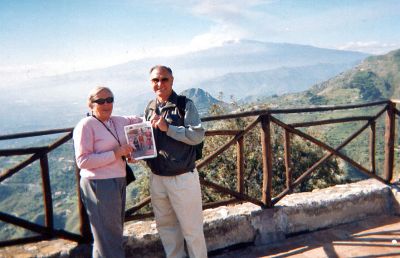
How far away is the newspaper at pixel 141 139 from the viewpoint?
272 cm

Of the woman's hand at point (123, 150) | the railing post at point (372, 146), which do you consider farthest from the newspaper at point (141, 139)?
the railing post at point (372, 146)

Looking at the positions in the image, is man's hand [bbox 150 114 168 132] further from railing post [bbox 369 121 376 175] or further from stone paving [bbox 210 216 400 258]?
railing post [bbox 369 121 376 175]

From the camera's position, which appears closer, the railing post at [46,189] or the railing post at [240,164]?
the railing post at [46,189]

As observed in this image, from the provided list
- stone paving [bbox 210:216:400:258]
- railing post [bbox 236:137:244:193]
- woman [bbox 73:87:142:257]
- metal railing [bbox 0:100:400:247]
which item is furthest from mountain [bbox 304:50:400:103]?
woman [bbox 73:87:142:257]

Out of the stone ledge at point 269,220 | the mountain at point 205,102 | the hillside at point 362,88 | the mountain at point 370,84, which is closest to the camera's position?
the stone ledge at point 269,220

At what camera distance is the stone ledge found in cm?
348

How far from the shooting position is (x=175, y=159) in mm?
2867

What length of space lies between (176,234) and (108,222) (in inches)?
30.9

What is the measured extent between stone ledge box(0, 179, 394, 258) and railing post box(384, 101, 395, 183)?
9.0 inches

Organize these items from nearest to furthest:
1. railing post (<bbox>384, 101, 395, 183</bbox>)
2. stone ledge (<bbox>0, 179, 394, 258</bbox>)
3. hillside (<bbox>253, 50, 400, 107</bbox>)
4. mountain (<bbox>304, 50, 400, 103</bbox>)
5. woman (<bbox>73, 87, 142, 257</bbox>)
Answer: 1. woman (<bbox>73, 87, 142, 257</bbox>)
2. stone ledge (<bbox>0, 179, 394, 258</bbox>)
3. railing post (<bbox>384, 101, 395, 183</bbox>)
4. hillside (<bbox>253, 50, 400, 107</bbox>)
5. mountain (<bbox>304, 50, 400, 103</bbox>)

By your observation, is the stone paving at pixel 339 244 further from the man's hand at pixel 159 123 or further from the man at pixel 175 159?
the man's hand at pixel 159 123

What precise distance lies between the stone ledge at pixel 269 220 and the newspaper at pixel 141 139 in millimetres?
1246

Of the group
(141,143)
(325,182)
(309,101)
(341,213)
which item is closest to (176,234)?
(141,143)

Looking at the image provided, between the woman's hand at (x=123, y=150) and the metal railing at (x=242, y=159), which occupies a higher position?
the woman's hand at (x=123, y=150)
